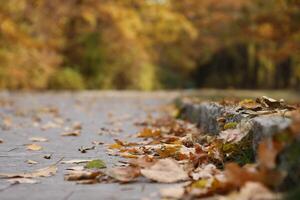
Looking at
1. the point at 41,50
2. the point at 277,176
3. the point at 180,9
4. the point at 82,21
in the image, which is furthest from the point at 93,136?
the point at 180,9

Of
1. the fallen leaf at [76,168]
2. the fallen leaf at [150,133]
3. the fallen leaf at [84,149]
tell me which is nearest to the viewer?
the fallen leaf at [76,168]

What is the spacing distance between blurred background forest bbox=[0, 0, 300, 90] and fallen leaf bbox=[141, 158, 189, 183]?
9.67m

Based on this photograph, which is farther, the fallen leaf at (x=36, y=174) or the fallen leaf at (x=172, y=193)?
the fallen leaf at (x=36, y=174)

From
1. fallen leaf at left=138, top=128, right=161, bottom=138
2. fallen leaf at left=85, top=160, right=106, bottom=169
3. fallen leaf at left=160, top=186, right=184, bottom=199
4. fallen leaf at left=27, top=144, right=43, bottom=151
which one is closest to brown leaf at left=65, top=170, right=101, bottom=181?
fallen leaf at left=85, top=160, right=106, bottom=169

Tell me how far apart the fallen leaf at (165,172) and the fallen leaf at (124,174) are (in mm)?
59

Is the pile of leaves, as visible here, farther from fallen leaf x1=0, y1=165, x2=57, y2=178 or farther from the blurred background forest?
the blurred background forest

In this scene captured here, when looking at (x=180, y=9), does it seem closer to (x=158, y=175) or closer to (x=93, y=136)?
(x=93, y=136)

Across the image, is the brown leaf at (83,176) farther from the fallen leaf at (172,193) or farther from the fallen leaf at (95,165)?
the fallen leaf at (172,193)

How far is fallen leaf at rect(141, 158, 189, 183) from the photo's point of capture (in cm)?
308

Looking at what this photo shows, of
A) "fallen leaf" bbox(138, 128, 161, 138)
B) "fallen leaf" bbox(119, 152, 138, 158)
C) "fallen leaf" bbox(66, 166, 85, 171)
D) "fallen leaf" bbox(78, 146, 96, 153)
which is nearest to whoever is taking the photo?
"fallen leaf" bbox(66, 166, 85, 171)

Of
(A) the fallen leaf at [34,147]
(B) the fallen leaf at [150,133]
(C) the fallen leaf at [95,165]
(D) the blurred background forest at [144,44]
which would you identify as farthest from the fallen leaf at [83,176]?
(D) the blurred background forest at [144,44]

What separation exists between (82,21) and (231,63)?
47.5 ft

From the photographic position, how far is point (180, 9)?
112 feet

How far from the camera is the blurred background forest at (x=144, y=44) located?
2006 cm
